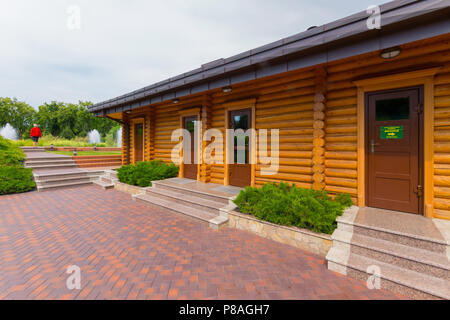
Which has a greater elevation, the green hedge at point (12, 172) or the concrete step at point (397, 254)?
the green hedge at point (12, 172)

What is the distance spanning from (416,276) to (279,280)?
5.44ft

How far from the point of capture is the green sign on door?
359 cm

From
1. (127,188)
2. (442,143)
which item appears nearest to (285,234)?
(442,143)

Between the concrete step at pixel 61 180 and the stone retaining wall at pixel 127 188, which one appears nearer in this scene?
the stone retaining wall at pixel 127 188

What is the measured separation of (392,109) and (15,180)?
37.7 feet

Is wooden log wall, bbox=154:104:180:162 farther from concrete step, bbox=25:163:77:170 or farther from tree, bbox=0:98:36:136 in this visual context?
tree, bbox=0:98:36:136

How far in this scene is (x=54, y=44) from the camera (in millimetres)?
5316

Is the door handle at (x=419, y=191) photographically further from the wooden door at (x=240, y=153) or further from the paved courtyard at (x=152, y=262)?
the wooden door at (x=240, y=153)

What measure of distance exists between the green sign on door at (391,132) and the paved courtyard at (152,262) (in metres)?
2.77

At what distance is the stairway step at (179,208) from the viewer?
14.5ft

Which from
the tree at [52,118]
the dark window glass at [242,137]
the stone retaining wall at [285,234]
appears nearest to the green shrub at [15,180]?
the dark window glass at [242,137]

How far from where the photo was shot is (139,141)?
9.89 metres

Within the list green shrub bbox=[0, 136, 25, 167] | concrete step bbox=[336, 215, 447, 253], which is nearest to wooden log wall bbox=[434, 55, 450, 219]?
concrete step bbox=[336, 215, 447, 253]

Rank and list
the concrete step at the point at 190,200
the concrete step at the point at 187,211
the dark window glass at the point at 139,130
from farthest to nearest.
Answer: the dark window glass at the point at 139,130 → the concrete step at the point at 190,200 → the concrete step at the point at 187,211
